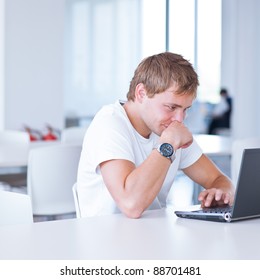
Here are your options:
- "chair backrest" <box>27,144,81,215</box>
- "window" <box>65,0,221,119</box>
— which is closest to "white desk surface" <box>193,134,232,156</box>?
"chair backrest" <box>27,144,81,215</box>

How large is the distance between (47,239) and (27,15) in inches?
191

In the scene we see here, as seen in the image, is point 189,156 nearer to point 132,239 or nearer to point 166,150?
point 166,150

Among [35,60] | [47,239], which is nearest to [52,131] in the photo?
[35,60]

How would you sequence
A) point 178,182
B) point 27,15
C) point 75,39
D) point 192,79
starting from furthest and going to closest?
point 75,39, point 178,182, point 27,15, point 192,79

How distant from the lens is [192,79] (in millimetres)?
2229

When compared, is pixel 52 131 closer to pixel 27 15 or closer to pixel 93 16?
pixel 27 15

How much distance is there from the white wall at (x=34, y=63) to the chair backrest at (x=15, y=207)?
425 centimetres

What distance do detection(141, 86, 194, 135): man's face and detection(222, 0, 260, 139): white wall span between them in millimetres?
6807

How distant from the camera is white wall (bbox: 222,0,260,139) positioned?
8.88 meters

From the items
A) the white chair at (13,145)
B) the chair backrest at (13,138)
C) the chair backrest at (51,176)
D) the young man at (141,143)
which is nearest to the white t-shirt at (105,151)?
the young man at (141,143)

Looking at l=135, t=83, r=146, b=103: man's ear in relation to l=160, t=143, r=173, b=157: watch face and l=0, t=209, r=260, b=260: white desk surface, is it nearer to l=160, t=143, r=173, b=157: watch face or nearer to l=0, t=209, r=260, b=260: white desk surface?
l=160, t=143, r=173, b=157: watch face

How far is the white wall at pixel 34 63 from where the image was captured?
627cm

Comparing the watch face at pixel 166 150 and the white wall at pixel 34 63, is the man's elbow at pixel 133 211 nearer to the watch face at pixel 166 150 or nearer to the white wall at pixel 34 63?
the watch face at pixel 166 150

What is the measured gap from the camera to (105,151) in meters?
2.18
